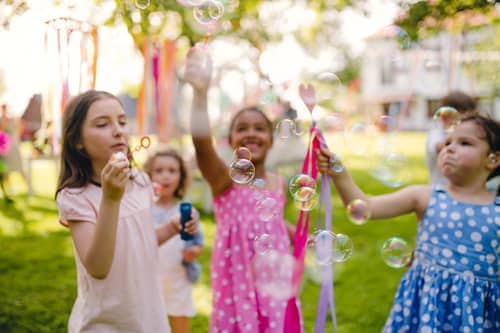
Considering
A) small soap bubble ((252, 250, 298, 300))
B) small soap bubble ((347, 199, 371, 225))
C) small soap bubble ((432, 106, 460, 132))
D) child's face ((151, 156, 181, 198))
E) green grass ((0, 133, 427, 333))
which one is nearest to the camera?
small soap bubble ((252, 250, 298, 300))

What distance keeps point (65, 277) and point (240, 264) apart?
9.72ft

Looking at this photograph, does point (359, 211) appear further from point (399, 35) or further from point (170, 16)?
point (170, 16)

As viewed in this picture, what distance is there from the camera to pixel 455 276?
2285 millimetres

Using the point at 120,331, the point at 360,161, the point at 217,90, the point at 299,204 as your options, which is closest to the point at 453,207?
the point at 299,204

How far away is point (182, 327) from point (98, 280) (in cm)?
139

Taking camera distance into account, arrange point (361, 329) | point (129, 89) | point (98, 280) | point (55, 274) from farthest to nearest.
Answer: point (129, 89) → point (55, 274) → point (361, 329) → point (98, 280)

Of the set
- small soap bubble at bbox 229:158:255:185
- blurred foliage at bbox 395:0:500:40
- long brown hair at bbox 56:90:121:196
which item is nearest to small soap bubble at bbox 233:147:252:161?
small soap bubble at bbox 229:158:255:185

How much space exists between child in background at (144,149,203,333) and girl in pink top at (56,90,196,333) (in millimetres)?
981

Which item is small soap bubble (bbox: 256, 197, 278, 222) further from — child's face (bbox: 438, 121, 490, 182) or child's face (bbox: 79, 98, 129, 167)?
child's face (bbox: 438, 121, 490, 182)

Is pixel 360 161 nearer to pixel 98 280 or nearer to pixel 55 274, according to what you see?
pixel 55 274

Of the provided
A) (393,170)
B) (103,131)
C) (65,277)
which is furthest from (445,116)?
(65,277)

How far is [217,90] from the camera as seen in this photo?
1061 centimetres

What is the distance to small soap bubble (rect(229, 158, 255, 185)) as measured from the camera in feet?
7.63

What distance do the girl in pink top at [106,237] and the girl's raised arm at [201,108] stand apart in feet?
1.16
